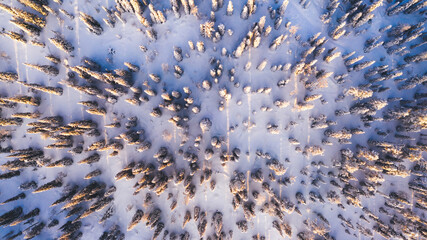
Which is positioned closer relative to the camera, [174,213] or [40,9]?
[40,9]

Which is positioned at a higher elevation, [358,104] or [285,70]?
[285,70]

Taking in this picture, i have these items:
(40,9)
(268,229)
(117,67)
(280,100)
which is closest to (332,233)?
(268,229)

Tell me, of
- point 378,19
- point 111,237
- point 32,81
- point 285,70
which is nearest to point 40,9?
point 32,81

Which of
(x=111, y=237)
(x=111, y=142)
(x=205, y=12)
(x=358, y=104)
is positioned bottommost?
(x=111, y=237)

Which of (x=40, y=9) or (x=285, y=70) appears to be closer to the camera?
(x=40, y=9)

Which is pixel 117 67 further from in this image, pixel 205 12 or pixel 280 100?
pixel 280 100

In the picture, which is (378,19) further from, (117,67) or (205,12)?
(117,67)
